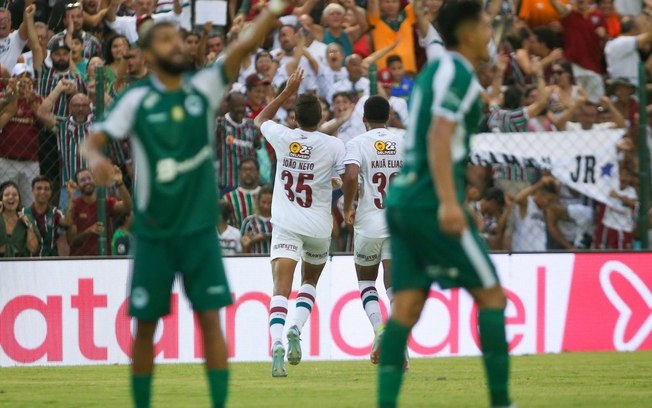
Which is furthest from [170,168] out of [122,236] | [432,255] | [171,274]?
[122,236]

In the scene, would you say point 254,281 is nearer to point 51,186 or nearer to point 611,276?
point 51,186

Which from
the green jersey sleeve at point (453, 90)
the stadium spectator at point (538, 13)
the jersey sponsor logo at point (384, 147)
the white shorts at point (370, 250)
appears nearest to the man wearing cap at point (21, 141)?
the white shorts at point (370, 250)

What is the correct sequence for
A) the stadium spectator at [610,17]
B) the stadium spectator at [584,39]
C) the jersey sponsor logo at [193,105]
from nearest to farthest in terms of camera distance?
the jersey sponsor logo at [193,105] < the stadium spectator at [584,39] < the stadium spectator at [610,17]

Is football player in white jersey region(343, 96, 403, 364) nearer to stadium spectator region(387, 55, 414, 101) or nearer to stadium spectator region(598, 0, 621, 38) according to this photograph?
stadium spectator region(387, 55, 414, 101)

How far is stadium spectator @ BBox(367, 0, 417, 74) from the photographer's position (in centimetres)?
1725

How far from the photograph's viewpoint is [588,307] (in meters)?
14.3

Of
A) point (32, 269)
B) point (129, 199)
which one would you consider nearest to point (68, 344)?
point (32, 269)

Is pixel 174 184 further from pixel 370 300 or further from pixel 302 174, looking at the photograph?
pixel 370 300

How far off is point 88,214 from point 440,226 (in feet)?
27.8

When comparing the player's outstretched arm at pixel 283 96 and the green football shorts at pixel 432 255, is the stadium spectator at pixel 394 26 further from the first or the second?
the green football shorts at pixel 432 255

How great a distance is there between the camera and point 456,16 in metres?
7.03

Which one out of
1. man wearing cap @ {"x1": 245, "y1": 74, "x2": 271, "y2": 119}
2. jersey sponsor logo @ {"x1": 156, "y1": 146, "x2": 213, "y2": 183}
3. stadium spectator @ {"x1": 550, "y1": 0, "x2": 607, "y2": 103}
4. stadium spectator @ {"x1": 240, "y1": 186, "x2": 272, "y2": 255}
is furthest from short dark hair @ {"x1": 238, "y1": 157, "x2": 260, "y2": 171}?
jersey sponsor logo @ {"x1": 156, "y1": 146, "x2": 213, "y2": 183}

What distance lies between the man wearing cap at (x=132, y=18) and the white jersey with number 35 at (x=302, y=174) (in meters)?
6.08

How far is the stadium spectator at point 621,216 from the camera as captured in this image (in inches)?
590
